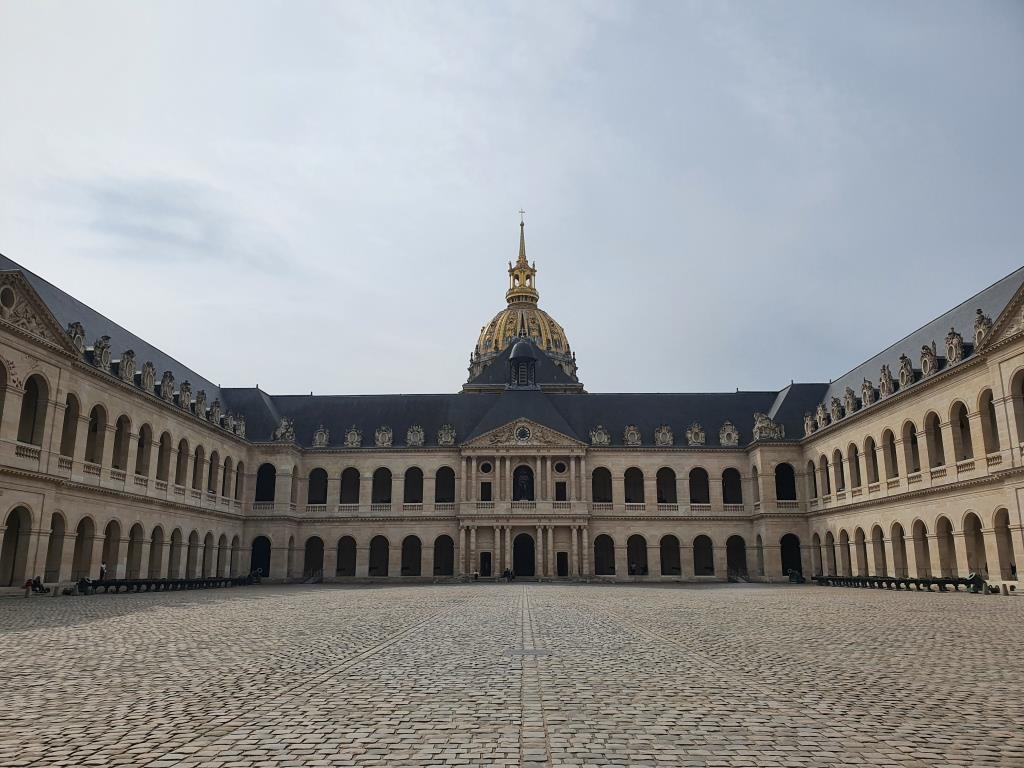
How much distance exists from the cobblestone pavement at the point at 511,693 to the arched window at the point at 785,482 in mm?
43560

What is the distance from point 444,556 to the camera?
2746 inches

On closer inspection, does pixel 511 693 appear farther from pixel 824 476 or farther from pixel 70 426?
pixel 824 476

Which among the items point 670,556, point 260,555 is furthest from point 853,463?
point 260,555

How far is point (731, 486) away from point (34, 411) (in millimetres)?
52591

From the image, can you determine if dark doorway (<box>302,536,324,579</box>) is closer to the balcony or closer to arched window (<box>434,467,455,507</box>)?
arched window (<box>434,467,455,507</box>)

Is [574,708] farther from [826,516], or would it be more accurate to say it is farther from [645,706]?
[826,516]

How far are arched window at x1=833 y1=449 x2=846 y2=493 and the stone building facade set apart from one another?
0.15m

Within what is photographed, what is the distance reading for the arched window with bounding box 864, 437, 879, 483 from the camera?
51812 millimetres

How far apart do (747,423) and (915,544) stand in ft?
83.0

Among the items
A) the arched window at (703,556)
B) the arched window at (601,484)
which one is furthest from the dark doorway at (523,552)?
the arched window at (703,556)

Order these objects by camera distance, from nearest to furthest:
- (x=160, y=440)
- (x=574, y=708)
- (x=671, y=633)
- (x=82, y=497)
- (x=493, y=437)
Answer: (x=574, y=708)
(x=671, y=633)
(x=82, y=497)
(x=160, y=440)
(x=493, y=437)

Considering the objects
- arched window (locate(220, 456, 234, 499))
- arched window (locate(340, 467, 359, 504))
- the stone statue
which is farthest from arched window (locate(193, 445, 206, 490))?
the stone statue

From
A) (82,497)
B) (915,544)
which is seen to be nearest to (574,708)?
(82,497)

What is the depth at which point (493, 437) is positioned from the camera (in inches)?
2643
